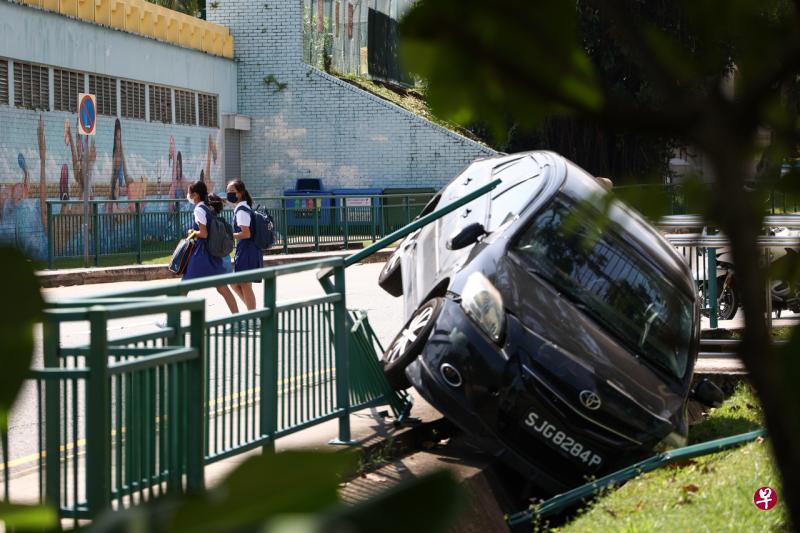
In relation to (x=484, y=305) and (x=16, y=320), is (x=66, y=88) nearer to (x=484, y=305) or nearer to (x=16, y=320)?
(x=484, y=305)

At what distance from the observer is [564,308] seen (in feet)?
23.2

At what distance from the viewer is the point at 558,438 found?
675 cm

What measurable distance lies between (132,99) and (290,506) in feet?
95.4

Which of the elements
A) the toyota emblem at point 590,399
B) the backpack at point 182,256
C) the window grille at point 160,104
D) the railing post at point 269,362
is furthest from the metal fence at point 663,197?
the window grille at point 160,104

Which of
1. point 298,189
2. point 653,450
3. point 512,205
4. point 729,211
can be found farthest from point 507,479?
point 298,189

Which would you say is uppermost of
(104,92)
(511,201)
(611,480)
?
(104,92)

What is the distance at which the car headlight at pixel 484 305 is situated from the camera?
6922 millimetres

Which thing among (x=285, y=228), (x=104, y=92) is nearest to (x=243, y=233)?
(x=285, y=228)

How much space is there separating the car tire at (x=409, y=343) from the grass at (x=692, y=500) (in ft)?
4.49

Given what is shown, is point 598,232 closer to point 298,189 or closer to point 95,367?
point 95,367

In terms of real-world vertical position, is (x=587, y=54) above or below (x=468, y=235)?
above

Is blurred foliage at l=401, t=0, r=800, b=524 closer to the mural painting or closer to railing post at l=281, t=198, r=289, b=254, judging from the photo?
the mural painting

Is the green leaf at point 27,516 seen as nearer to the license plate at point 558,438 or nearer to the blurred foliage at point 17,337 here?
the blurred foliage at point 17,337

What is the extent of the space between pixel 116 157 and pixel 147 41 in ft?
10.5
